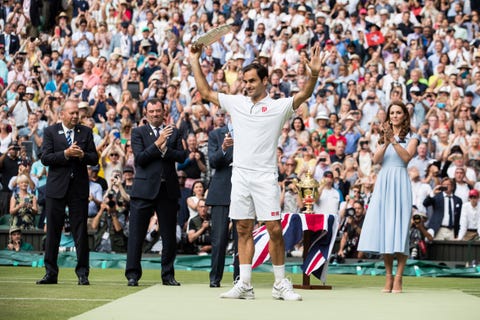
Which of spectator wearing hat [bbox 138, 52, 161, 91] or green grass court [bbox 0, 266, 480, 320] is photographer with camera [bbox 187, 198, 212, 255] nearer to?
green grass court [bbox 0, 266, 480, 320]

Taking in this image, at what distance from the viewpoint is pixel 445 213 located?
21.0 m

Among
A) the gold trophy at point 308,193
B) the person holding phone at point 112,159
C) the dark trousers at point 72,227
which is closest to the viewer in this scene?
the dark trousers at point 72,227

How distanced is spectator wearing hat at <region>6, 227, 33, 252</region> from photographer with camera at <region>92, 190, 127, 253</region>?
1270 millimetres

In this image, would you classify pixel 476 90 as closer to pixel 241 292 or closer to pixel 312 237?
pixel 312 237

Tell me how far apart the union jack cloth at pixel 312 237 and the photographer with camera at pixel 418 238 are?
5.83 metres

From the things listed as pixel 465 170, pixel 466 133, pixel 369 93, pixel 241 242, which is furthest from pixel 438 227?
pixel 241 242

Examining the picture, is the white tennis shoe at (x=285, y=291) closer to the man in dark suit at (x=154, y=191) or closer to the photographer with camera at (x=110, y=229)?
the man in dark suit at (x=154, y=191)

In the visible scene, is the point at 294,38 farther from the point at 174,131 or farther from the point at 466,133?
the point at 174,131

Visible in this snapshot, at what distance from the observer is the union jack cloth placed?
1441cm

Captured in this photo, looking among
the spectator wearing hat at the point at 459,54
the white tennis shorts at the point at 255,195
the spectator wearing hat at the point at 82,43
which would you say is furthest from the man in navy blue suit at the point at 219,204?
the spectator wearing hat at the point at 82,43

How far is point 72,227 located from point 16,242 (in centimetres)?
730

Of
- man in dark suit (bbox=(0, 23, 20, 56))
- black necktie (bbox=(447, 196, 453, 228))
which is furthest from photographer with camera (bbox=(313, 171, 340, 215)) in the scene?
man in dark suit (bbox=(0, 23, 20, 56))

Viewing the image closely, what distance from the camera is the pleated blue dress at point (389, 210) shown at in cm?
1322

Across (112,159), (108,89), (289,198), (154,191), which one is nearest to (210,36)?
(154,191)
